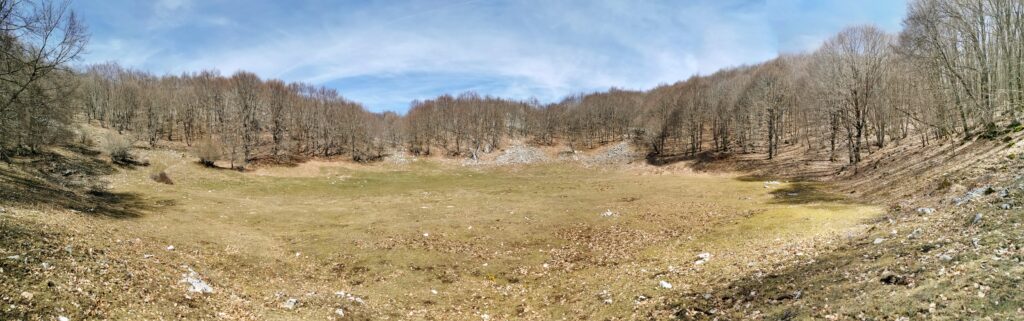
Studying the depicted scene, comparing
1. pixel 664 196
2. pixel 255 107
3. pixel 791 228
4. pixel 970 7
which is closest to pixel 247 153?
pixel 255 107

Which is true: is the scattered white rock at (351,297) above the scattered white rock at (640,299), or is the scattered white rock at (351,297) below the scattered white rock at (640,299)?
below

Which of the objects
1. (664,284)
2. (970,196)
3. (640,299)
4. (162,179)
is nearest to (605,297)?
(640,299)

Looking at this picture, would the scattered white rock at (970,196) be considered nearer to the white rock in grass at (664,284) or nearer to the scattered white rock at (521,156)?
the white rock in grass at (664,284)

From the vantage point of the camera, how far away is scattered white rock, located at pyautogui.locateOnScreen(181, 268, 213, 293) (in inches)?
602

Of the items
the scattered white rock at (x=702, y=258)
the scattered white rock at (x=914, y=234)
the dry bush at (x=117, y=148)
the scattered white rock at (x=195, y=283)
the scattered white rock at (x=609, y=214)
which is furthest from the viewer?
the dry bush at (x=117, y=148)

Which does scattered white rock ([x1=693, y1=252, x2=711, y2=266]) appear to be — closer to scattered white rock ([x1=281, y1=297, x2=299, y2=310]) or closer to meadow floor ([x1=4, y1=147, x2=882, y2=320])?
→ meadow floor ([x1=4, y1=147, x2=882, y2=320])

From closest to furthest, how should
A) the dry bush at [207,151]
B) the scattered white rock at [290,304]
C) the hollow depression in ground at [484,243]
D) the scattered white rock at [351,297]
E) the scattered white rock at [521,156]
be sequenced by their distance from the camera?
1. the scattered white rock at [290,304]
2. the scattered white rock at [351,297]
3. the hollow depression in ground at [484,243]
4. the dry bush at [207,151]
5. the scattered white rock at [521,156]

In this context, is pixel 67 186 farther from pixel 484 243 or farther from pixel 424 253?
pixel 484 243

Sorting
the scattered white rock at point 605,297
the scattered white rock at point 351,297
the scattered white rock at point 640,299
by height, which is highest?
the scattered white rock at point 640,299

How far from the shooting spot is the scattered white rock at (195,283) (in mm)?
15298

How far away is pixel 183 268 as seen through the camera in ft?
56.4

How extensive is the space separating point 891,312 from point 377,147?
338 ft

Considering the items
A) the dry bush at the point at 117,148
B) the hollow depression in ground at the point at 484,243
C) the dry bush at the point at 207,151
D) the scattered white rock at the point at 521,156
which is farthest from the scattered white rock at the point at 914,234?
the scattered white rock at the point at 521,156

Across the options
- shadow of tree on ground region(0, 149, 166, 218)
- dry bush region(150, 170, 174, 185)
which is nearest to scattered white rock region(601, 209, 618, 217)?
shadow of tree on ground region(0, 149, 166, 218)
